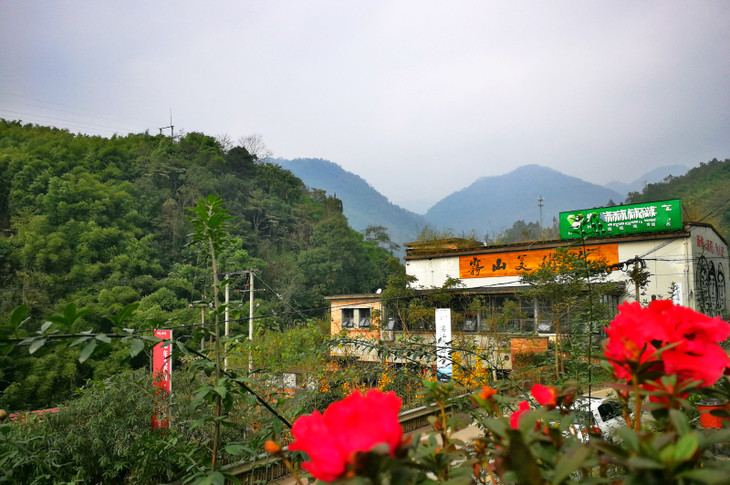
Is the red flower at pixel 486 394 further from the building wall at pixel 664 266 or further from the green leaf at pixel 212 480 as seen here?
the building wall at pixel 664 266

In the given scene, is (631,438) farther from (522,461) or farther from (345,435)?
(345,435)

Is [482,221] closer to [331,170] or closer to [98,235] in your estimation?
[331,170]

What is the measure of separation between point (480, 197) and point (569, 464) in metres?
172

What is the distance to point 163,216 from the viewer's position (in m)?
24.4

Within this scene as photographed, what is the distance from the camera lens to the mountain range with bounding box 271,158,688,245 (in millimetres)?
118812

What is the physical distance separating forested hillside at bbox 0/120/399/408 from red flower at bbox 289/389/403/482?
1275 centimetres

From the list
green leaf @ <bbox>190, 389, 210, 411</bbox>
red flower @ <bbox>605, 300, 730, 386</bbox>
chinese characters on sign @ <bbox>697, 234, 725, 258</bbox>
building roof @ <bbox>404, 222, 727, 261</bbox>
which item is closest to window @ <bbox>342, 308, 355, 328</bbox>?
building roof @ <bbox>404, 222, 727, 261</bbox>

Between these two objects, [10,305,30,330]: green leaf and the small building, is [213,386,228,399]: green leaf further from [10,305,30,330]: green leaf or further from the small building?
the small building

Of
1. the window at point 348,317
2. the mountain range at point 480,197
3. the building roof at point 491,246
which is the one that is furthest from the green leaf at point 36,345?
the mountain range at point 480,197

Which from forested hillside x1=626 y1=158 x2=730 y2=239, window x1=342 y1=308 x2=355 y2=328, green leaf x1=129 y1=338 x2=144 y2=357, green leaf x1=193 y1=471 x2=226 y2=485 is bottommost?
window x1=342 y1=308 x2=355 y2=328

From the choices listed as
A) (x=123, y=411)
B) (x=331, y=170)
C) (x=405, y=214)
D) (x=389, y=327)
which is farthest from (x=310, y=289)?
(x=331, y=170)

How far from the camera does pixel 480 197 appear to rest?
16712cm

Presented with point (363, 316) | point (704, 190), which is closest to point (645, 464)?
point (363, 316)

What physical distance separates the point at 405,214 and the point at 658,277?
4534 inches
